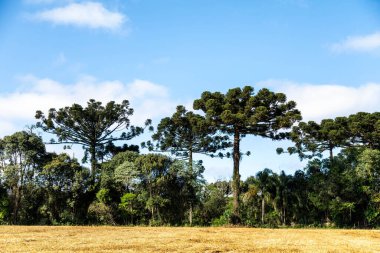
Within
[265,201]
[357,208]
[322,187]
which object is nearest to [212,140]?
[265,201]

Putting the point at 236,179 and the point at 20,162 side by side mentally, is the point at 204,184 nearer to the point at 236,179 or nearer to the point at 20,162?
the point at 236,179

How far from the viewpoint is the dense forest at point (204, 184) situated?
3544 centimetres

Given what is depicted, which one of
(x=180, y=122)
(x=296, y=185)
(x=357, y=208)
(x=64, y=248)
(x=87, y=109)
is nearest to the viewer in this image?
(x=64, y=248)

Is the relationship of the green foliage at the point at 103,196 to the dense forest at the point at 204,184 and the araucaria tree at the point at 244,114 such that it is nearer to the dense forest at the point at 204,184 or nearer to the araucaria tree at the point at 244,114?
the dense forest at the point at 204,184

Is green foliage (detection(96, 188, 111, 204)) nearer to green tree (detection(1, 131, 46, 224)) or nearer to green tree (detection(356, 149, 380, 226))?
green tree (detection(1, 131, 46, 224))

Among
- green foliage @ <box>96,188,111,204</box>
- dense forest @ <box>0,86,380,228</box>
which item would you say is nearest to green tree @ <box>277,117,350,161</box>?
dense forest @ <box>0,86,380,228</box>

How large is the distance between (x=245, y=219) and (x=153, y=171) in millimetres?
9052

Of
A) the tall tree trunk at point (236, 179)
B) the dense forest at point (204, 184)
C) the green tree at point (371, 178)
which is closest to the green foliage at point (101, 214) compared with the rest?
the dense forest at point (204, 184)

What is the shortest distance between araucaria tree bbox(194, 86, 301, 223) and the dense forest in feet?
0.27

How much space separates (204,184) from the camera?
37.0 metres

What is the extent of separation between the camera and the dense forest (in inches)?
1395

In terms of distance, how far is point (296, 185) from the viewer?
40.1 m

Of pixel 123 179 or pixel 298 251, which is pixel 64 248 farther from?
pixel 123 179

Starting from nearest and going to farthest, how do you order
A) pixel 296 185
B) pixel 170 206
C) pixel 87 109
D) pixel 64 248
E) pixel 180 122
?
pixel 64 248, pixel 170 206, pixel 296 185, pixel 180 122, pixel 87 109
